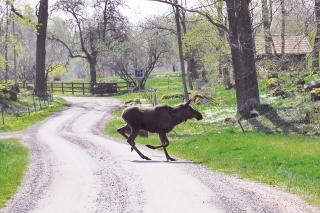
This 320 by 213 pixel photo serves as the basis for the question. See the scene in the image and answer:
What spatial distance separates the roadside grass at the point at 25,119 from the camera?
32.2 metres

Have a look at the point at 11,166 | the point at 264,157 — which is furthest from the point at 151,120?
the point at 11,166

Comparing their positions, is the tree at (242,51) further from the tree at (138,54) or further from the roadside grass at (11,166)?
the tree at (138,54)

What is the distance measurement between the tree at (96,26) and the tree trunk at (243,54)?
141ft

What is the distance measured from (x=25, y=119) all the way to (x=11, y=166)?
20066 millimetres

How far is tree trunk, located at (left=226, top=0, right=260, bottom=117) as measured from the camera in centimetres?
2442

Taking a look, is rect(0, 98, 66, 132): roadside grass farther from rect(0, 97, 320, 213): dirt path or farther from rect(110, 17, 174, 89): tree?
rect(110, 17, 174, 89): tree

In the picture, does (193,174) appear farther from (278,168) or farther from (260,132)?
(260,132)

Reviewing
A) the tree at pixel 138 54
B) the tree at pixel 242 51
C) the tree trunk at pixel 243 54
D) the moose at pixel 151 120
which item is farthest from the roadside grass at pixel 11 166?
the tree at pixel 138 54

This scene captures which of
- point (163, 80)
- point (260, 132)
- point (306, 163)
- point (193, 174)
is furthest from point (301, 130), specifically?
point (163, 80)

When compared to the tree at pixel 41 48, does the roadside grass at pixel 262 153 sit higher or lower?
lower

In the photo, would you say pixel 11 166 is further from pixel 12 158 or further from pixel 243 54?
pixel 243 54

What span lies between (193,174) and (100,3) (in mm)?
58690

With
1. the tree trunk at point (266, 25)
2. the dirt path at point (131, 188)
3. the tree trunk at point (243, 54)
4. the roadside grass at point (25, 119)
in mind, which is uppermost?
the tree trunk at point (266, 25)

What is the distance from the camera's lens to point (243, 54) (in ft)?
81.9
